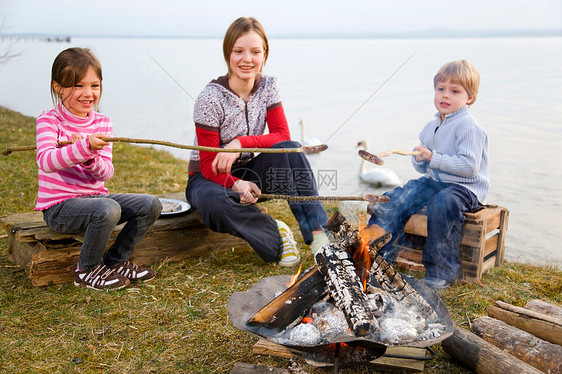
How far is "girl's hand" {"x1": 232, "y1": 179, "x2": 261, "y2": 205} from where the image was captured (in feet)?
10.4

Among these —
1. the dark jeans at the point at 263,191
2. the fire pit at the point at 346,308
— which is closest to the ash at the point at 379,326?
the fire pit at the point at 346,308

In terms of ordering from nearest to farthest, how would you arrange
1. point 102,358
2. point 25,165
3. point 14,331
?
point 102,358 < point 14,331 < point 25,165

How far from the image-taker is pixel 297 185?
3342 mm

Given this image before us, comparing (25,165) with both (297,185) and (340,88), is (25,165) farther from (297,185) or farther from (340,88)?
(340,88)

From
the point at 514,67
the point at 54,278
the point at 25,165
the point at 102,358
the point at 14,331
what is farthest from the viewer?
the point at 514,67

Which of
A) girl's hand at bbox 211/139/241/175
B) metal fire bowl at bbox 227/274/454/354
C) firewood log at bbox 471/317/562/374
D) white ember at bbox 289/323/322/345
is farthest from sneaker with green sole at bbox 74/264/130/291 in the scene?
firewood log at bbox 471/317/562/374

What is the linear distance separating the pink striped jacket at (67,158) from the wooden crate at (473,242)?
2.17 m

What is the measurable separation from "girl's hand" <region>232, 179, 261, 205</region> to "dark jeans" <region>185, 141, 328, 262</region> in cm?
7

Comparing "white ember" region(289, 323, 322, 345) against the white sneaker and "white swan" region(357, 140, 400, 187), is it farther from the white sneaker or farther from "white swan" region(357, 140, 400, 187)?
"white swan" region(357, 140, 400, 187)

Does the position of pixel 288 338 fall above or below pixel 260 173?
below

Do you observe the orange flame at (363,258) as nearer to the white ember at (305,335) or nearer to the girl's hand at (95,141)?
the white ember at (305,335)

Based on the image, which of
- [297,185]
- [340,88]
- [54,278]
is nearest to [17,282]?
[54,278]

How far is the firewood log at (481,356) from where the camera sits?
6.36 ft

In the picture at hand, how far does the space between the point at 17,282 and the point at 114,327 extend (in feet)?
3.23
